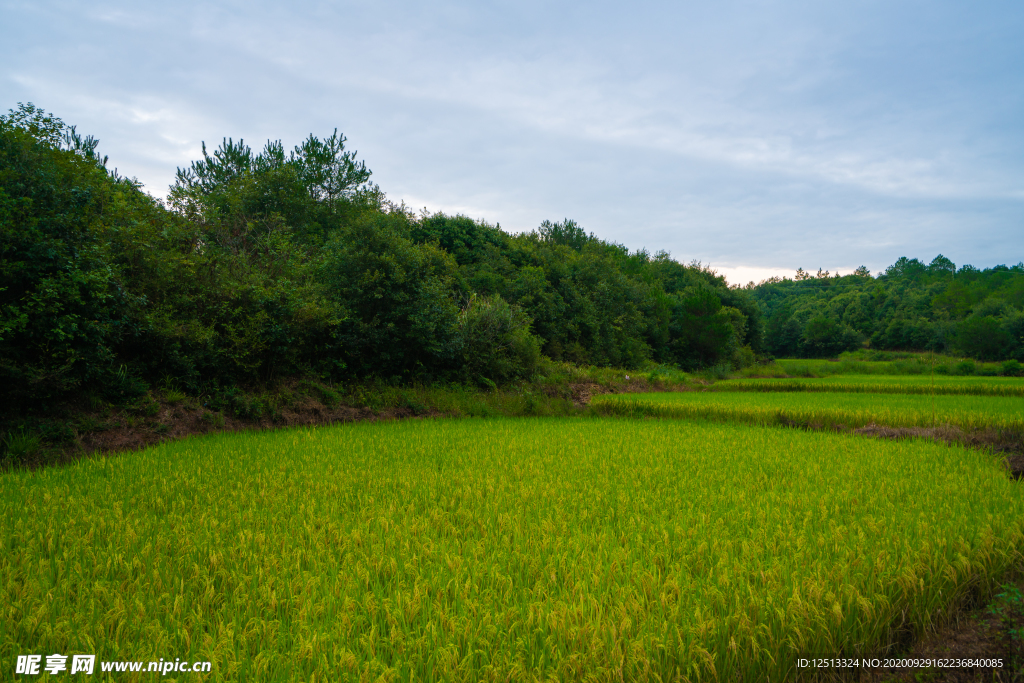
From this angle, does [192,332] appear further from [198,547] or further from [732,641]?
[732,641]

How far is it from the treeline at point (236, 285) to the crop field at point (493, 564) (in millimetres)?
3315

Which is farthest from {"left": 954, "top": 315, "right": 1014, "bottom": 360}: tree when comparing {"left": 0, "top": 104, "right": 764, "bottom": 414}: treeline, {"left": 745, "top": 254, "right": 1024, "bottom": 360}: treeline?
{"left": 0, "top": 104, "right": 764, "bottom": 414}: treeline

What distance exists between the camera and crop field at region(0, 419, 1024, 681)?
2.56 meters

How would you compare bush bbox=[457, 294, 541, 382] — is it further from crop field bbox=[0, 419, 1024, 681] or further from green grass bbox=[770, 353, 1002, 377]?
green grass bbox=[770, 353, 1002, 377]

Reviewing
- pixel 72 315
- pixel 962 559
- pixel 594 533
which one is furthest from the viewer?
pixel 72 315

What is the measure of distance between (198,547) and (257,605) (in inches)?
49.2

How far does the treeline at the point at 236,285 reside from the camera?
856 centimetres

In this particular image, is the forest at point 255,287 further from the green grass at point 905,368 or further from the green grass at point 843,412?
the green grass at point 905,368

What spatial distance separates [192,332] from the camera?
1148 cm

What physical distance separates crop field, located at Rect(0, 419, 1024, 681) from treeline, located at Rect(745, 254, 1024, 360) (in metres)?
53.3

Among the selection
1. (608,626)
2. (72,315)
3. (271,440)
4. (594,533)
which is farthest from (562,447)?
(72,315)

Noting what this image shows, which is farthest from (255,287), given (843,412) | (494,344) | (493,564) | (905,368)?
(905,368)

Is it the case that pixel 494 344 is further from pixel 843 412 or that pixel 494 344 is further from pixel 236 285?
pixel 843 412

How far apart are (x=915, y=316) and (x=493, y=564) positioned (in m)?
76.0
